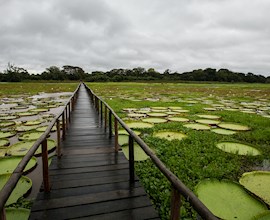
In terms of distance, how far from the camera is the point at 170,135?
5.70m

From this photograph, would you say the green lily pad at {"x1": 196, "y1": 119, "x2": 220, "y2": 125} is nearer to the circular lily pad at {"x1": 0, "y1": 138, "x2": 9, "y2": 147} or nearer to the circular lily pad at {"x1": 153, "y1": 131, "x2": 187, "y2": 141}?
the circular lily pad at {"x1": 153, "y1": 131, "x2": 187, "y2": 141}

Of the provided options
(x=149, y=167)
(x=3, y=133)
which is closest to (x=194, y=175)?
(x=149, y=167)

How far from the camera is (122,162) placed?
348 centimetres

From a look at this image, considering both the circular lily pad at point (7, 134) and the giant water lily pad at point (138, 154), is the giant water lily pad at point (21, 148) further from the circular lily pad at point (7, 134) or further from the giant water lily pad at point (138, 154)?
the giant water lily pad at point (138, 154)

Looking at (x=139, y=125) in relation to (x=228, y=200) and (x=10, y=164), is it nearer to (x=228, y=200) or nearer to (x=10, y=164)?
(x=10, y=164)

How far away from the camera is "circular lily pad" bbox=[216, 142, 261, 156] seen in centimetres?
449

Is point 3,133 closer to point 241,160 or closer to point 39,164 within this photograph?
point 39,164

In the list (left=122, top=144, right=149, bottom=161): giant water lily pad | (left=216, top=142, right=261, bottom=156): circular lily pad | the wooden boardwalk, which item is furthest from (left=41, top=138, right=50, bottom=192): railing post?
(left=216, top=142, right=261, bottom=156): circular lily pad

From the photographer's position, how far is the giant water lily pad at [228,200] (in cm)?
258

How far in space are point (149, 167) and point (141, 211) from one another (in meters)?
1.56

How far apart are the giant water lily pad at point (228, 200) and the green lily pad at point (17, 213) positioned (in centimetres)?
211

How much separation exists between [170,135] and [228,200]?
2926 millimetres

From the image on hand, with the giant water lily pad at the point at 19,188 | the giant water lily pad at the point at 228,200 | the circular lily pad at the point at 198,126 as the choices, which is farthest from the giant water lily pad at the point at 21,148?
the circular lily pad at the point at 198,126

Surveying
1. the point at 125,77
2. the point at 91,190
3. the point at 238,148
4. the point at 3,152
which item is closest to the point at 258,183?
the point at 238,148
